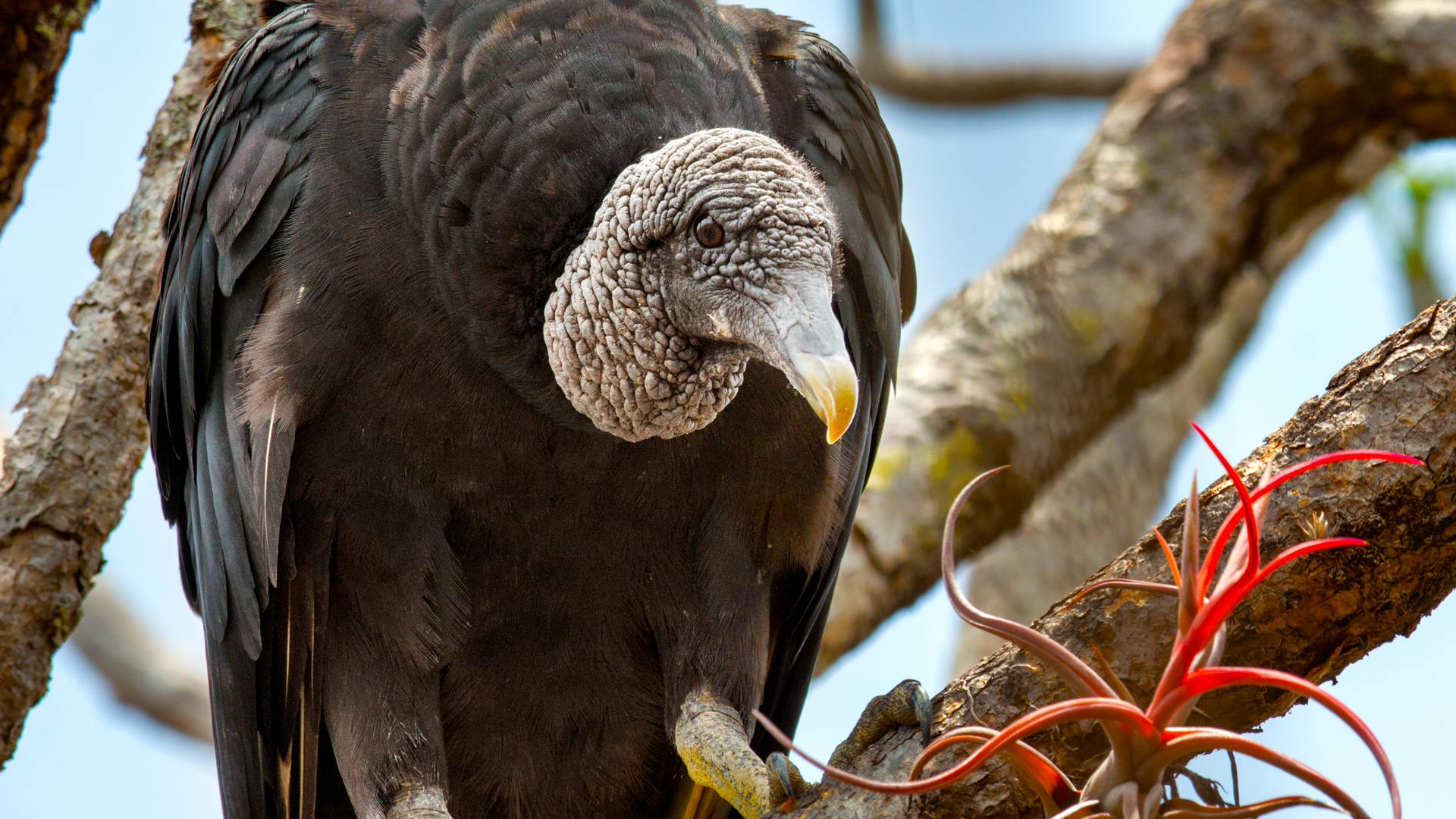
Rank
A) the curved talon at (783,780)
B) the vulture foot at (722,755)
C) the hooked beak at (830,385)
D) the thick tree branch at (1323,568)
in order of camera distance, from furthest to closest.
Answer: the vulture foot at (722,755) → the curved talon at (783,780) → the hooked beak at (830,385) → the thick tree branch at (1323,568)

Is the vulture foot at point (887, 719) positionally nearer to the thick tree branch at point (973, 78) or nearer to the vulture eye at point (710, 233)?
the vulture eye at point (710, 233)

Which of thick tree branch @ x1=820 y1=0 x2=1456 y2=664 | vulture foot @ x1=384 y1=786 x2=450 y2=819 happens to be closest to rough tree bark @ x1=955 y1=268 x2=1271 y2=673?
thick tree branch @ x1=820 y1=0 x2=1456 y2=664

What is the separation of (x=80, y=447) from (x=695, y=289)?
184cm

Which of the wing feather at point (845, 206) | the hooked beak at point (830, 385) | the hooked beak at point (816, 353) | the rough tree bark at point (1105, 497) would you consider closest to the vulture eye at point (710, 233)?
the hooked beak at point (816, 353)

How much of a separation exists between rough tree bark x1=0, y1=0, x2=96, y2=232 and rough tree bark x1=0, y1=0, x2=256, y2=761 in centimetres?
31

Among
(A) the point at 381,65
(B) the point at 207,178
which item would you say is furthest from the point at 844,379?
(B) the point at 207,178

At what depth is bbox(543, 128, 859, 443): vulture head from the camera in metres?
2.51

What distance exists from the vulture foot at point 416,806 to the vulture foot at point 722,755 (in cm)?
56

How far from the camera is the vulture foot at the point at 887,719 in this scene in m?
2.39

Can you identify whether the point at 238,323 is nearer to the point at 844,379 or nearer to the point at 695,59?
the point at 695,59

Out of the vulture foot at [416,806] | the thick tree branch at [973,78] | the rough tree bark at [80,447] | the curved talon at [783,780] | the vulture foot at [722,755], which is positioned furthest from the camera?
the thick tree branch at [973,78]

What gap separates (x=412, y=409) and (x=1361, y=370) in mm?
1817

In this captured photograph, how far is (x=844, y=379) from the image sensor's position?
237cm

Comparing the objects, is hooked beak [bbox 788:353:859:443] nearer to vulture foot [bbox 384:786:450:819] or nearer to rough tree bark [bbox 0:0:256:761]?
vulture foot [bbox 384:786:450:819]
